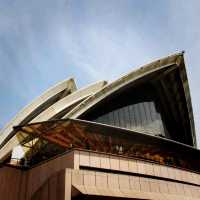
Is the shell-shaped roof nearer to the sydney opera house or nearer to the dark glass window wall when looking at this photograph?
the sydney opera house

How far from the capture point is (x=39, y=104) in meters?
25.4

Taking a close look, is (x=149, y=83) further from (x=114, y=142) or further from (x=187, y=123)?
(x=114, y=142)

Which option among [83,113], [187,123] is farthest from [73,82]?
[187,123]

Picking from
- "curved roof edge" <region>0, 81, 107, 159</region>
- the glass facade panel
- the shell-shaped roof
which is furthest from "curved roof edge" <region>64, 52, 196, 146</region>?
"curved roof edge" <region>0, 81, 107, 159</region>

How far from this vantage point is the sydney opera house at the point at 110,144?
12.9m

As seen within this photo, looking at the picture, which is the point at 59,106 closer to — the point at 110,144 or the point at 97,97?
the point at 97,97

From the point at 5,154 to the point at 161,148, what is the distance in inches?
454

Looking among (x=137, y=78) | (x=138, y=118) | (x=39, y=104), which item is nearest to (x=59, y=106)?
(x=39, y=104)

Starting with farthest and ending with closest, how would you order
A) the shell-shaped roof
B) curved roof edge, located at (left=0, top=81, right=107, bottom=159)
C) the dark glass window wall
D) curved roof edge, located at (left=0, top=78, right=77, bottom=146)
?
curved roof edge, located at (left=0, top=78, right=77, bottom=146)
the shell-shaped roof
the dark glass window wall
curved roof edge, located at (left=0, top=81, right=107, bottom=159)

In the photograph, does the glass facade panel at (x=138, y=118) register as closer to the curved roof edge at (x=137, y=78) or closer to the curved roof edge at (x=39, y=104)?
the curved roof edge at (x=137, y=78)

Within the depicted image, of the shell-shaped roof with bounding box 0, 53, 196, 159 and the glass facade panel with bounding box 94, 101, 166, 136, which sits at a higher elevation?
the shell-shaped roof with bounding box 0, 53, 196, 159

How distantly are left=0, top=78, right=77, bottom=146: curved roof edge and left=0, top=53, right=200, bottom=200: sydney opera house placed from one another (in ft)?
0.26

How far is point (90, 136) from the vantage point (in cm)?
1616

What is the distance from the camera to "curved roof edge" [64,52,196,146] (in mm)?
22156
